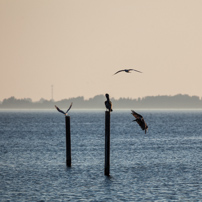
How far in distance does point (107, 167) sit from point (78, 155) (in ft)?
58.4

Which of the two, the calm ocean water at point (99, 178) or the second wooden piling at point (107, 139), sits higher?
the second wooden piling at point (107, 139)

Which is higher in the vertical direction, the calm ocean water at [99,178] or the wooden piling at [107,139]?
the wooden piling at [107,139]

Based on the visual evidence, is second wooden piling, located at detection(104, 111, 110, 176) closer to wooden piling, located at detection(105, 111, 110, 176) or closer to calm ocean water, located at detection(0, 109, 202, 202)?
wooden piling, located at detection(105, 111, 110, 176)

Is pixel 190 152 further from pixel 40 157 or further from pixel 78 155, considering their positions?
pixel 40 157

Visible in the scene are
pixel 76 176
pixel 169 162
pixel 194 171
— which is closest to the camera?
pixel 76 176

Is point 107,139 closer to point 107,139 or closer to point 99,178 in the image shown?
point 107,139

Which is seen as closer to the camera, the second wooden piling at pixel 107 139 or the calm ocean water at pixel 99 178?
the calm ocean water at pixel 99 178

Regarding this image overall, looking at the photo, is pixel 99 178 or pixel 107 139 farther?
pixel 99 178

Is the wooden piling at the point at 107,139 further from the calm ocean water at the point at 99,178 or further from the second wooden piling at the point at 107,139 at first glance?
the calm ocean water at the point at 99,178

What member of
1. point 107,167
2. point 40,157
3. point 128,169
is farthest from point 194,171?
point 40,157

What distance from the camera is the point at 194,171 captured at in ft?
147

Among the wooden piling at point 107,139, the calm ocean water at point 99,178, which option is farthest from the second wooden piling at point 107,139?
the calm ocean water at point 99,178

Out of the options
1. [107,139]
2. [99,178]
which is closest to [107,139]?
[107,139]

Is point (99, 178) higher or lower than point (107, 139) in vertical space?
lower
